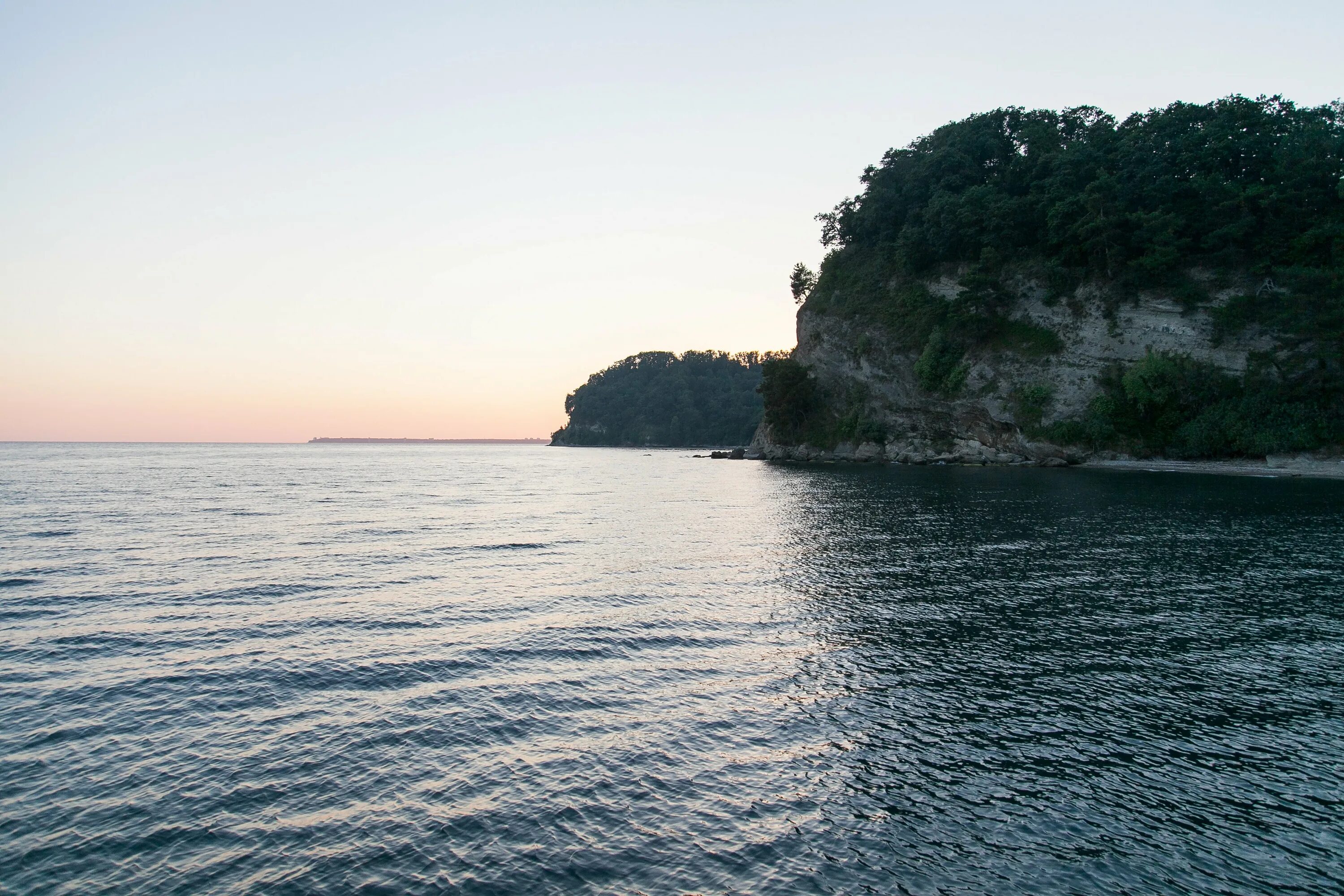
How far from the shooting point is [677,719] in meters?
14.1

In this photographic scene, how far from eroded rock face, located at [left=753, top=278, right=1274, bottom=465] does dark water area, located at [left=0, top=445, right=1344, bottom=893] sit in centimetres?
5239

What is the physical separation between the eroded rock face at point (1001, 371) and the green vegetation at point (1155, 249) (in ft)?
4.44

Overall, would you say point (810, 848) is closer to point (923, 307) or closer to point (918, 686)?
point (918, 686)

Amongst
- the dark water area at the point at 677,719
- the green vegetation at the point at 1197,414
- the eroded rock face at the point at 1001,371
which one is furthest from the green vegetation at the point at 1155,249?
the dark water area at the point at 677,719

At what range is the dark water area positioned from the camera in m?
9.57

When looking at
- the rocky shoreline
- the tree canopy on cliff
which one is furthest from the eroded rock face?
the tree canopy on cliff

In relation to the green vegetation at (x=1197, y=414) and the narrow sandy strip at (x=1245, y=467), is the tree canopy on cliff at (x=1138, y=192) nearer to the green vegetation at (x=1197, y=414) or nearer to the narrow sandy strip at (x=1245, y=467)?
the green vegetation at (x=1197, y=414)

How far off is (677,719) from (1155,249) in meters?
86.4

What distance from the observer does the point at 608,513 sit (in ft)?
167

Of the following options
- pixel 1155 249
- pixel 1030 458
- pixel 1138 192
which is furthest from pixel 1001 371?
pixel 1138 192

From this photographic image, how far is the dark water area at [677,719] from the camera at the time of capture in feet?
31.4

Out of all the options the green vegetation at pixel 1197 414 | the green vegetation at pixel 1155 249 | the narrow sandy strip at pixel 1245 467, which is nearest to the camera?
the narrow sandy strip at pixel 1245 467

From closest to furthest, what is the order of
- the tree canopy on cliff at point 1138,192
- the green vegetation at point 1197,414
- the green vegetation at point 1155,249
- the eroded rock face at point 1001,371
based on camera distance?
the green vegetation at point 1197,414
the green vegetation at point 1155,249
the tree canopy on cliff at point 1138,192
the eroded rock face at point 1001,371

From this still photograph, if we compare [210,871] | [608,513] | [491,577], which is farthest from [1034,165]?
[210,871]
